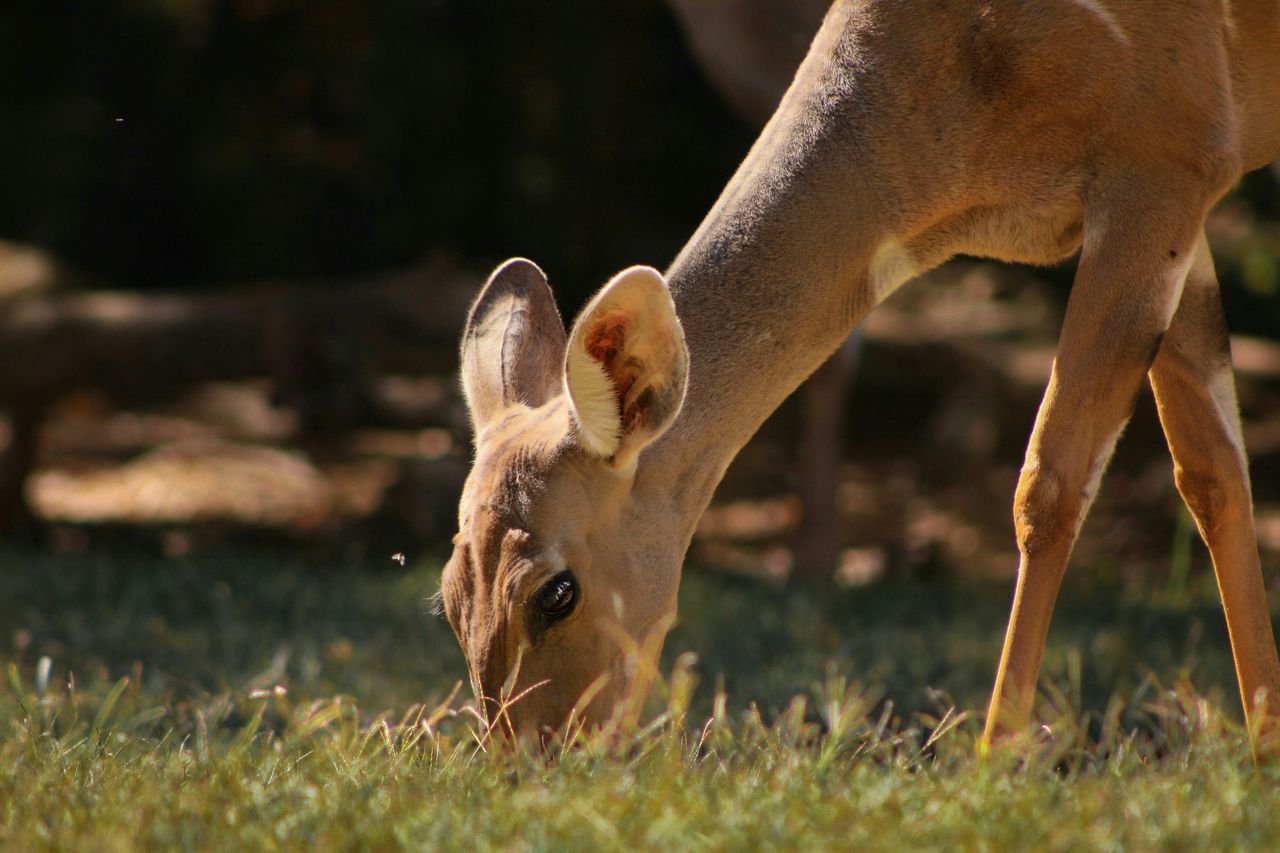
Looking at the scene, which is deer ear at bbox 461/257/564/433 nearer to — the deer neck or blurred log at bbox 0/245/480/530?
the deer neck

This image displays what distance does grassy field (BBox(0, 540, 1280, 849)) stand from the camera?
257 cm

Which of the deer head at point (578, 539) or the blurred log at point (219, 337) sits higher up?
the deer head at point (578, 539)

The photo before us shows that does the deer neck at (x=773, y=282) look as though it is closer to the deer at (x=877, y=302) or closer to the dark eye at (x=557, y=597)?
the deer at (x=877, y=302)

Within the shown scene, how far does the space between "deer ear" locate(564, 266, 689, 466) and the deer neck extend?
0.21m

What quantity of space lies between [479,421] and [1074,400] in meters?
1.39

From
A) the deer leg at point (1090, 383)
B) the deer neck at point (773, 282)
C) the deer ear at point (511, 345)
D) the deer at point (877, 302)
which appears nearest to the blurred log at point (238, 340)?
the deer ear at point (511, 345)

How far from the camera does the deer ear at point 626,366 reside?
340 cm

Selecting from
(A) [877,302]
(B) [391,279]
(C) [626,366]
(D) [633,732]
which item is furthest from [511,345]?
(B) [391,279]

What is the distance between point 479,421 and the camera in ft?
12.9

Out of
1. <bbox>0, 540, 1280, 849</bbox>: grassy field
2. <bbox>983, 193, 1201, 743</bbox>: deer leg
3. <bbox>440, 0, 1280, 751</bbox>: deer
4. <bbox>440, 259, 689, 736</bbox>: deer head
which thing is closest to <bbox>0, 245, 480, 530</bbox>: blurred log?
<bbox>0, 540, 1280, 849</bbox>: grassy field

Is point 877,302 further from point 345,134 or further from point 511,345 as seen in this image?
point 345,134

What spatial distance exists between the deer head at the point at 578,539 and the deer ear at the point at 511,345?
0.20 metres

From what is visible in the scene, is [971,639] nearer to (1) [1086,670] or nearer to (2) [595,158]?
(1) [1086,670]

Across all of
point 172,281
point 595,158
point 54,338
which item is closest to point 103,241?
point 172,281
